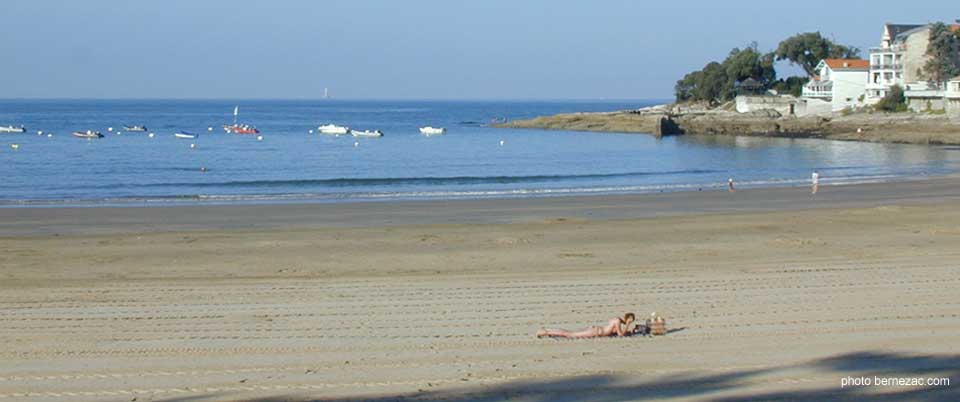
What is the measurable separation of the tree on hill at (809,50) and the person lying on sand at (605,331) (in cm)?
11355

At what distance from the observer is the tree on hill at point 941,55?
88938 mm

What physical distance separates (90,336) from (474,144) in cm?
6850

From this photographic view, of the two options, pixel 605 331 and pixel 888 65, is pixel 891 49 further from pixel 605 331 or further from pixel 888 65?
pixel 605 331

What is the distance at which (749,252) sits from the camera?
1964 cm

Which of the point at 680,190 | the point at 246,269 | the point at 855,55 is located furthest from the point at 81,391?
the point at 855,55

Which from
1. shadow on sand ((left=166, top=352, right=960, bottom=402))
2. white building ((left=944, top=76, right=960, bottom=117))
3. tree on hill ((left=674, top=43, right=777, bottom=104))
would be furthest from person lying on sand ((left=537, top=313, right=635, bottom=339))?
tree on hill ((left=674, top=43, right=777, bottom=104))

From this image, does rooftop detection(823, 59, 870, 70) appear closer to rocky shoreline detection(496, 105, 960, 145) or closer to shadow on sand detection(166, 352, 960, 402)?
rocky shoreline detection(496, 105, 960, 145)

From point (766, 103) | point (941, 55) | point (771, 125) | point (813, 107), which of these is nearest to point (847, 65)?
point (813, 107)

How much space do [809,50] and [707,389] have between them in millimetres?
116824

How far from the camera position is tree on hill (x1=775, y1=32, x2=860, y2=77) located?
391 ft

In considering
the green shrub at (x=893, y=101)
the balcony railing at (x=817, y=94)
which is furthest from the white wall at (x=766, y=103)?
the green shrub at (x=893, y=101)

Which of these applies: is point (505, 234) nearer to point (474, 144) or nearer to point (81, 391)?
point (81, 391)

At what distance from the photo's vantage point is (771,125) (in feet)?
293

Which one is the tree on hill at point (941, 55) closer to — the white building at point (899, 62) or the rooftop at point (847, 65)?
the white building at point (899, 62)
